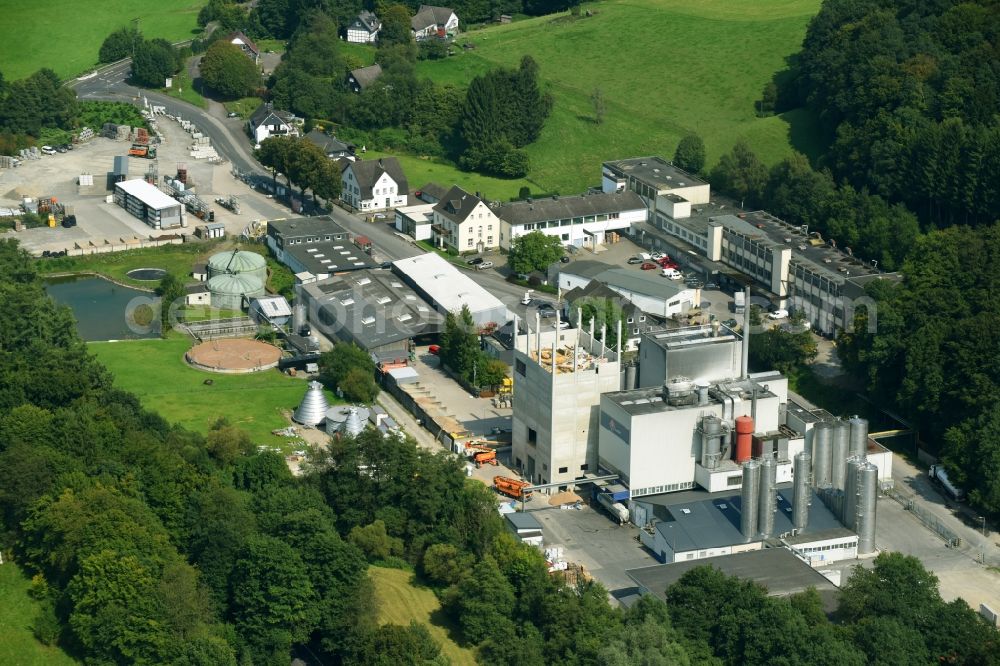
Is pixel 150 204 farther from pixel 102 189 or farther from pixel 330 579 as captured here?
pixel 330 579

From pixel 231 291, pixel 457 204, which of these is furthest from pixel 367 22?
pixel 231 291

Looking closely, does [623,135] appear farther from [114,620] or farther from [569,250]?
[114,620]

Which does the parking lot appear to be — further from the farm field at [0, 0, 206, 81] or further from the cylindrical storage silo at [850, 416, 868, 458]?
the cylindrical storage silo at [850, 416, 868, 458]

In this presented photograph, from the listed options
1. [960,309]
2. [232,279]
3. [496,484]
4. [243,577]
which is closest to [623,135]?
[232,279]

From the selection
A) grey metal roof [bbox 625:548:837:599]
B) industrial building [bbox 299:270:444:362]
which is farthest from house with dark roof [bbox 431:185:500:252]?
grey metal roof [bbox 625:548:837:599]

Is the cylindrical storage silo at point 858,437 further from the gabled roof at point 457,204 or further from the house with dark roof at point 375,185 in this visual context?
the house with dark roof at point 375,185
